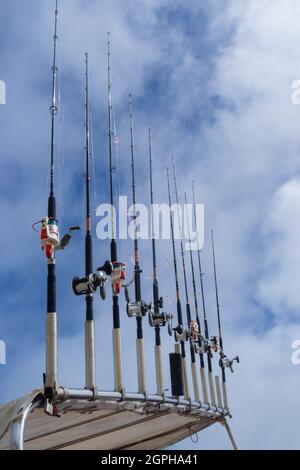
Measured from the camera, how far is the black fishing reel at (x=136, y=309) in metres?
15.7

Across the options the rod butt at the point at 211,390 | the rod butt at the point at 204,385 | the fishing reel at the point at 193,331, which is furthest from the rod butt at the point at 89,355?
the rod butt at the point at 211,390

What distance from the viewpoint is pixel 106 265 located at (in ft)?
40.3

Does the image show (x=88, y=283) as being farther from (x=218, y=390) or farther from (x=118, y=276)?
(x=218, y=390)

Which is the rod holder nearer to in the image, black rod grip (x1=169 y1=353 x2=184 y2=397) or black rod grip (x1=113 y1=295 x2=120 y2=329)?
black rod grip (x1=169 y1=353 x2=184 y2=397)

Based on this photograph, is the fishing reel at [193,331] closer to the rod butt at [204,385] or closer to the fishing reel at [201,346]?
the fishing reel at [201,346]

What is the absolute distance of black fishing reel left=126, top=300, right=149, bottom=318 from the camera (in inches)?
618

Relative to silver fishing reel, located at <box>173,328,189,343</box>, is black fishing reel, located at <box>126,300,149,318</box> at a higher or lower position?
lower

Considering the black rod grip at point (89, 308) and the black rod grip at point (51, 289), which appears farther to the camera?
the black rod grip at point (89, 308)

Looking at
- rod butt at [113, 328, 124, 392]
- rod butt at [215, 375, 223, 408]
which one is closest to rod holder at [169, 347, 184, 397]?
rod butt at [113, 328, 124, 392]

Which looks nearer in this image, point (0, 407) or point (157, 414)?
point (0, 407)
